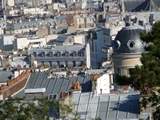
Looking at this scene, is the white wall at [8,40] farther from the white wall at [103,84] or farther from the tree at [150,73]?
the tree at [150,73]

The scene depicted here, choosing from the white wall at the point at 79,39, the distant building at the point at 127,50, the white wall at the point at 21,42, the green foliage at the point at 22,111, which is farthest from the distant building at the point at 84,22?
the green foliage at the point at 22,111

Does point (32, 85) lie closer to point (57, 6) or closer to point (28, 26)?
point (28, 26)

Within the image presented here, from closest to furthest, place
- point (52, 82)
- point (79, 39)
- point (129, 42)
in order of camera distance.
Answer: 1. point (52, 82)
2. point (129, 42)
3. point (79, 39)

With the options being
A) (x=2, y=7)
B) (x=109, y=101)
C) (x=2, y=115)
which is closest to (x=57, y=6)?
(x=2, y=7)

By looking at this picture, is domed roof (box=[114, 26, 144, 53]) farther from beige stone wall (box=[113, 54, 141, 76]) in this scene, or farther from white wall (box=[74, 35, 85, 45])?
white wall (box=[74, 35, 85, 45])

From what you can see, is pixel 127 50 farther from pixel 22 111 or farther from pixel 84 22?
pixel 84 22

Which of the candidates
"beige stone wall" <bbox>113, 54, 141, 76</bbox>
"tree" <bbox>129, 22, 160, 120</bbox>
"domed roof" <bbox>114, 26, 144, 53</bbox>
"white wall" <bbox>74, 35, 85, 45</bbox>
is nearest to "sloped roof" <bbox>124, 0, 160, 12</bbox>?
"white wall" <bbox>74, 35, 85, 45</bbox>

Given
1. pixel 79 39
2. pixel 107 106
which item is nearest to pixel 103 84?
pixel 107 106
